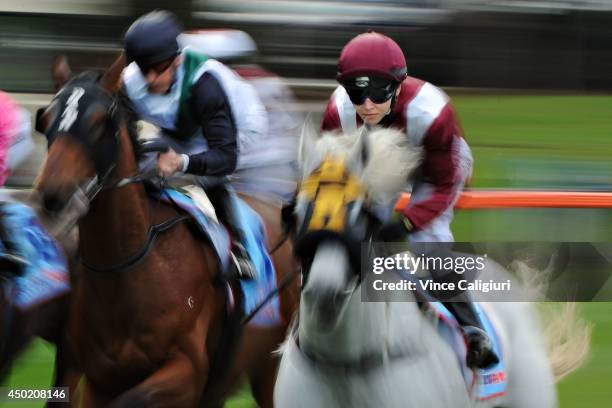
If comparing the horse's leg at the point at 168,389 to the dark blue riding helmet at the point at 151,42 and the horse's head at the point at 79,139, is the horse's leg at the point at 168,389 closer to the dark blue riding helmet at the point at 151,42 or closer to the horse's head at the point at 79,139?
the horse's head at the point at 79,139

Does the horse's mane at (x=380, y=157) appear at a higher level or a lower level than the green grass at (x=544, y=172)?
higher

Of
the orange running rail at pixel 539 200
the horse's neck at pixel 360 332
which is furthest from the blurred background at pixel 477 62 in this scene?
the horse's neck at pixel 360 332

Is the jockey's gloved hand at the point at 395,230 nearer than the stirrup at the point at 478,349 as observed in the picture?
Yes

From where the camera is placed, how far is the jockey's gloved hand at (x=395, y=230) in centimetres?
416

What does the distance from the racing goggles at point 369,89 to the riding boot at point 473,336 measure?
858 mm

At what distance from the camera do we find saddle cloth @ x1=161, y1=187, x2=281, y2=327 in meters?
5.85

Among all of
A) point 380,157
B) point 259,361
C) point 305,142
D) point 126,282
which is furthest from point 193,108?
point 380,157

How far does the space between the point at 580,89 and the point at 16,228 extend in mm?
11765

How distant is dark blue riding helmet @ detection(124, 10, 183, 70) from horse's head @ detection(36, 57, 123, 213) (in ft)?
0.92

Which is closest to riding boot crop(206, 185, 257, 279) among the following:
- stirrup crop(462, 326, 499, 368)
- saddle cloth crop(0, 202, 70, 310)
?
saddle cloth crop(0, 202, 70, 310)

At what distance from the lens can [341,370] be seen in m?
4.15

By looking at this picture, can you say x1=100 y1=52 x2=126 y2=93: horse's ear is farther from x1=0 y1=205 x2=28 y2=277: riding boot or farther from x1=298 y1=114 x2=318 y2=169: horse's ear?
x1=298 y1=114 x2=318 y2=169: horse's ear

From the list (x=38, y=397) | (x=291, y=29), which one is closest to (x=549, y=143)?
(x=291, y=29)

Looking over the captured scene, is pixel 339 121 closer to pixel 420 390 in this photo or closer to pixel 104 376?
pixel 420 390
